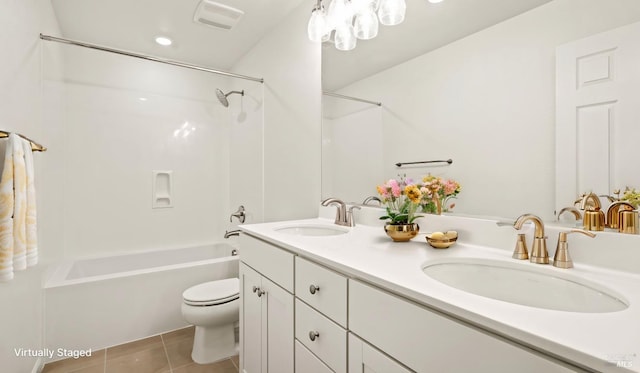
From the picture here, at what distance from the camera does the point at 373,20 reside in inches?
59.8

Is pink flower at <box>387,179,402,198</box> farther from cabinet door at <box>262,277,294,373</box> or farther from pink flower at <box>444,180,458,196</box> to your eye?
cabinet door at <box>262,277,294,373</box>

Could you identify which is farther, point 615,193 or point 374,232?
point 374,232

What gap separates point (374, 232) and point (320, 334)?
581mm

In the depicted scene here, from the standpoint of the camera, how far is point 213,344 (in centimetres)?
195

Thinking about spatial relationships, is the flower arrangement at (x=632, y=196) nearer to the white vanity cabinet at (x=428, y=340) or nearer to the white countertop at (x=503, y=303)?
the white countertop at (x=503, y=303)

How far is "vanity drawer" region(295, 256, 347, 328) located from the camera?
891mm

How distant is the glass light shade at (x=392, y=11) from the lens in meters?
1.39

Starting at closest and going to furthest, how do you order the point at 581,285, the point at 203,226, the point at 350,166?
the point at 581,285, the point at 350,166, the point at 203,226

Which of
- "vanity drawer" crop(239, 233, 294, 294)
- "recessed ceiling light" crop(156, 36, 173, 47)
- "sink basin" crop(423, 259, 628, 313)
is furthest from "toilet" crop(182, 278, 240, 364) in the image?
"recessed ceiling light" crop(156, 36, 173, 47)

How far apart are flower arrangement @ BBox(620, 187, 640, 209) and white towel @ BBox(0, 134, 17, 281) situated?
1.96 m

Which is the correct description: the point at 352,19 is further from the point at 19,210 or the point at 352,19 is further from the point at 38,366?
the point at 38,366

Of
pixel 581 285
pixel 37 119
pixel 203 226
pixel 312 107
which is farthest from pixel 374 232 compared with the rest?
pixel 203 226

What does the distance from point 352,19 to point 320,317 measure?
5.15 feet

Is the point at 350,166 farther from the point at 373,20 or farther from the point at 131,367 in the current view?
the point at 131,367
